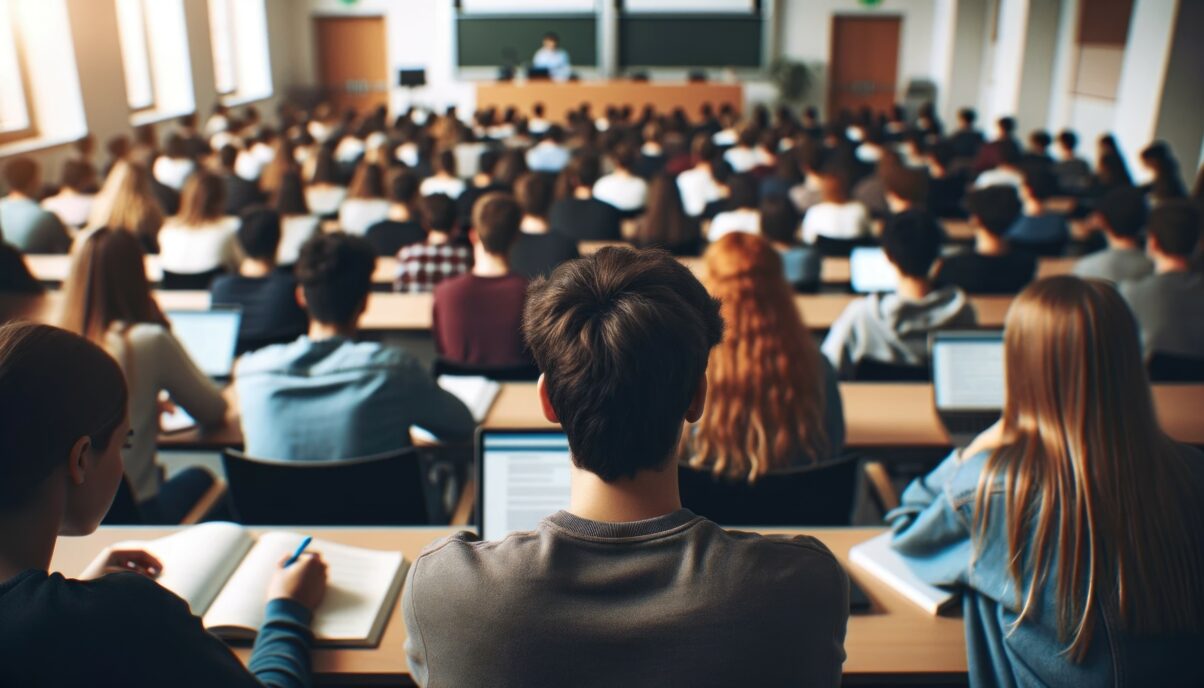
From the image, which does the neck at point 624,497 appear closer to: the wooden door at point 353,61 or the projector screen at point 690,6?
the projector screen at point 690,6

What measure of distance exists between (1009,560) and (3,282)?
3.14 m

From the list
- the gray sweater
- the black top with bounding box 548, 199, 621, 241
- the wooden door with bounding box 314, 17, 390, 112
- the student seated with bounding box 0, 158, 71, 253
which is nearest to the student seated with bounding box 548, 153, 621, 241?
the black top with bounding box 548, 199, 621, 241

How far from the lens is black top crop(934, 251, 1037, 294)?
427 cm

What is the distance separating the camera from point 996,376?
2.77 meters

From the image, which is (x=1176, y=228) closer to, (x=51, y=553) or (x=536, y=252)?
(x=536, y=252)

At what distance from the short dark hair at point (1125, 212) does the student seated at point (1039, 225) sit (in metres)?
1.24

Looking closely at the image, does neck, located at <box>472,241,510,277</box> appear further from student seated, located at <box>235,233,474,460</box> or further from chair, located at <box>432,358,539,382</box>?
student seated, located at <box>235,233,474,460</box>

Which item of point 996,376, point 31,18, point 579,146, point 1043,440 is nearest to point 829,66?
point 579,146

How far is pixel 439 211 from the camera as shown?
4465mm

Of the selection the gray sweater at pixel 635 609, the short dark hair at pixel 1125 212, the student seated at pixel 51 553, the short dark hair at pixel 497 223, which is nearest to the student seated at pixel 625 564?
the gray sweater at pixel 635 609

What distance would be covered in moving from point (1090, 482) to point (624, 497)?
→ 2.80 feet

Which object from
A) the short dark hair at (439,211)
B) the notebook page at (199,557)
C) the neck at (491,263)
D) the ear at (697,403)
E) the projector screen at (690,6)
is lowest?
the notebook page at (199,557)

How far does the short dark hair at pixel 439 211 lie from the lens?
14.6 ft

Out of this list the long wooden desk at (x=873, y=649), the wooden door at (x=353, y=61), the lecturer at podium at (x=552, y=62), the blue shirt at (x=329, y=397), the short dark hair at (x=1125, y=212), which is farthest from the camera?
the wooden door at (x=353, y=61)
